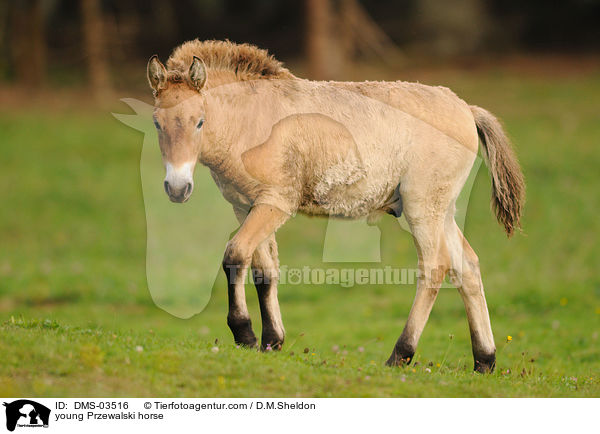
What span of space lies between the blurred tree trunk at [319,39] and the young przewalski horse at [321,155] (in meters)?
15.8

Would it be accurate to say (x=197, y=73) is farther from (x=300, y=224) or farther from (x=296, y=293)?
(x=300, y=224)

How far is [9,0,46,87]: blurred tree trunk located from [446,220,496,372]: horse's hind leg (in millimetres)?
22000

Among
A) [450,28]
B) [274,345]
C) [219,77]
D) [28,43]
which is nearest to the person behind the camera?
[219,77]

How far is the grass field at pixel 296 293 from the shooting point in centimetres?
625

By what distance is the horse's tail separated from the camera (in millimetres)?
7906

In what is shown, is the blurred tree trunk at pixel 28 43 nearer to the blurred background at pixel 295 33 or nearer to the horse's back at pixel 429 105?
the blurred background at pixel 295 33

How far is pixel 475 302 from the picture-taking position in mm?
7590

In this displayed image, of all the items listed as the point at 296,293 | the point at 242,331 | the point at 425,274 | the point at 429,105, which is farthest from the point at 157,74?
the point at 296,293

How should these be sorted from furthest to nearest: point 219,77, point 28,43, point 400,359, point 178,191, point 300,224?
point 28,43
point 300,224
point 400,359
point 219,77
point 178,191

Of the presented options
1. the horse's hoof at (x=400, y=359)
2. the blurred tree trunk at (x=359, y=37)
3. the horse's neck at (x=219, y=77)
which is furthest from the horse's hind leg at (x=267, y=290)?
the blurred tree trunk at (x=359, y=37)
